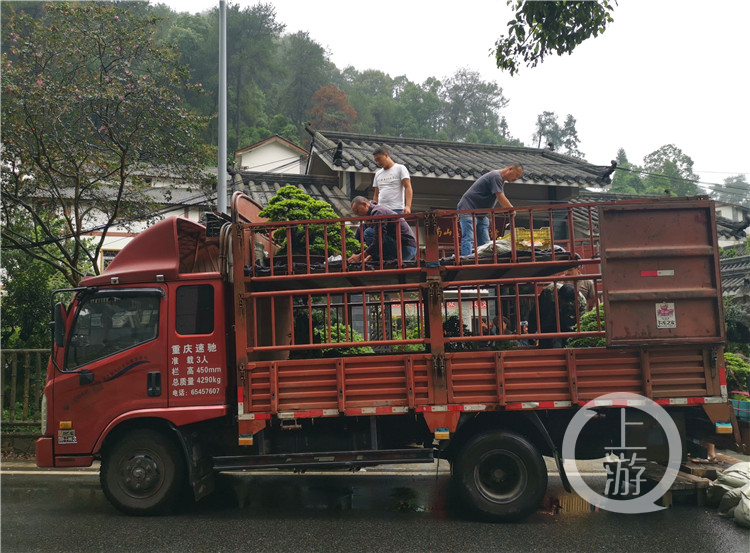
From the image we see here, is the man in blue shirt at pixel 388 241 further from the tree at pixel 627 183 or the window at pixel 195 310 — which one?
the tree at pixel 627 183

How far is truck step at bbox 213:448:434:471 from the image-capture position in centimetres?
574

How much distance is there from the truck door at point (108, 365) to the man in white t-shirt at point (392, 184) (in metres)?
2.94

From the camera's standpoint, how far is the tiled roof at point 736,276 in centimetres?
1492

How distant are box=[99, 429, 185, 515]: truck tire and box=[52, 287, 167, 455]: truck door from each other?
297 mm

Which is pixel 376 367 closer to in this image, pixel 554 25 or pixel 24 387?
pixel 554 25

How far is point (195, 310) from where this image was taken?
6031mm

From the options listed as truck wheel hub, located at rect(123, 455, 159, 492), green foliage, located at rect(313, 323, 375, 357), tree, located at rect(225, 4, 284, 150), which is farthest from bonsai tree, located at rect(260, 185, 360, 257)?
tree, located at rect(225, 4, 284, 150)

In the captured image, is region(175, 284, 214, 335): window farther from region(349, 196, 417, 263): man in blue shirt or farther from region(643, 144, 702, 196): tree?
region(643, 144, 702, 196): tree

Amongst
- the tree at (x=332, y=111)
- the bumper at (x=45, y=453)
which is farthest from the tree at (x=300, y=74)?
the bumper at (x=45, y=453)

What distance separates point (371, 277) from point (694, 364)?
3.20 meters

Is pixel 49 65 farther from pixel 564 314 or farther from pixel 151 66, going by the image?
pixel 564 314

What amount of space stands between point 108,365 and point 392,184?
3.84 metres

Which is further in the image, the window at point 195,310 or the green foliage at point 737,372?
the green foliage at point 737,372

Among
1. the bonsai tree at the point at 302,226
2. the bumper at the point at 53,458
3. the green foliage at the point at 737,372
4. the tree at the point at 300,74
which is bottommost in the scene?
the bumper at the point at 53,458
